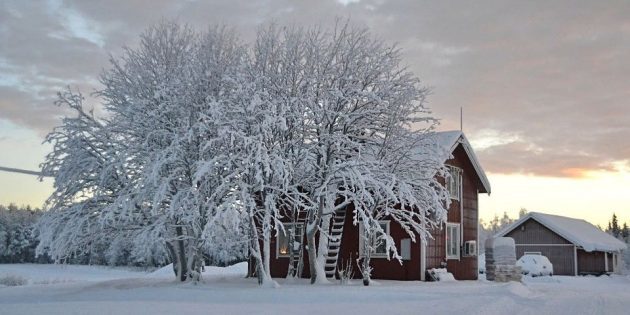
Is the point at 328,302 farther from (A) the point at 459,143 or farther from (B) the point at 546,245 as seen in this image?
(B) the point at 546,245

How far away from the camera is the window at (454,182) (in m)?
31.7

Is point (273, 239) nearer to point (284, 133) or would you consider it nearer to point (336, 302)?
point (284, 133)

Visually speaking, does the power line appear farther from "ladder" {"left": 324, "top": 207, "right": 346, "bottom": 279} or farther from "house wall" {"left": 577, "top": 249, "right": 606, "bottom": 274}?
"house wall" {"left": 577, "top": 249, "right": 606, "bottom": 274}

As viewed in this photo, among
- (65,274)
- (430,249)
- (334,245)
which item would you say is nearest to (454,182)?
(430,249)

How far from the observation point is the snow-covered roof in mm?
48662

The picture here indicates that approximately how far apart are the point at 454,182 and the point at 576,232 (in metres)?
23.1

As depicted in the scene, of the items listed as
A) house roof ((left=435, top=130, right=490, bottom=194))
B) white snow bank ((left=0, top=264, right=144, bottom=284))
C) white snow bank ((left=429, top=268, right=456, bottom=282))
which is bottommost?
white snow bank ((left=0, top=264, right=144, bottom=284))

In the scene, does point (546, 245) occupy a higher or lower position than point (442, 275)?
higher

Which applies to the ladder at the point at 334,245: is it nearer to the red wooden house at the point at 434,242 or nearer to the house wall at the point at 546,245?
the red wooden house at the point at 434,242

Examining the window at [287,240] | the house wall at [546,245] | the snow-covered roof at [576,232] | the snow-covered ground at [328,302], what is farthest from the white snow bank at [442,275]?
the house wall at [546,245]

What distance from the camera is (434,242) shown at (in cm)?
2959

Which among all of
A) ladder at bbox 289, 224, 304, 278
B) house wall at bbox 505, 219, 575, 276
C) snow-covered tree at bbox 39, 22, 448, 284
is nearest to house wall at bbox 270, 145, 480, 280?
ladder at bbox 289, 224, 304, 278

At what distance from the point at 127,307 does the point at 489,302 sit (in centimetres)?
938

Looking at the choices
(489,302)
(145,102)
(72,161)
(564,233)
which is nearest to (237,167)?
(145,102)
